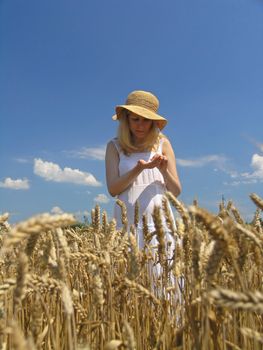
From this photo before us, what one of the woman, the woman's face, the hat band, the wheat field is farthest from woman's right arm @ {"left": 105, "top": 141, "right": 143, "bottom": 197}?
the wheat field

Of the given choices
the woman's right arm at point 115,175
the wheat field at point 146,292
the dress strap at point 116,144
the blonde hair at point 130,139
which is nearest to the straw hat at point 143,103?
the blonde hair at point 130,139

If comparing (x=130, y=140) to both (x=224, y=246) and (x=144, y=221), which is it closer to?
(x=144, y=221)

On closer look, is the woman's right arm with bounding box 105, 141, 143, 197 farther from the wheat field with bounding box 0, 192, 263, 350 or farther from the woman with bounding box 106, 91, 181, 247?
the wheat field with bounding box 0, 192, 263, 350

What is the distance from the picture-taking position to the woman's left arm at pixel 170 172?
3528mm

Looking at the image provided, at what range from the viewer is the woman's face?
3680 mm

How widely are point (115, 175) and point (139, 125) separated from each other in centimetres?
49

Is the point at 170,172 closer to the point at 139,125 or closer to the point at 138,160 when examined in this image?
the point at 138,160

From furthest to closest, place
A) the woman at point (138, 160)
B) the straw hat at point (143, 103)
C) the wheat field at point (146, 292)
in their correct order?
the straw hat at point (143, 103)
the woman at point (138, 160)
the wheat field at point (146, 292)

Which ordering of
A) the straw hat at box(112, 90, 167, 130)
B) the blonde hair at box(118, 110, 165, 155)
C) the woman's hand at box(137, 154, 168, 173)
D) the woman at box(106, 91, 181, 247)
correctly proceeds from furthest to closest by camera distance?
1. the straw hat at box(112, 90, 167, 130)
2. the blonde hair at box(118, 110, 165, 155)
3. the woman at box(106, 91, 181, 247)
4. the woman's hand at box(137, 154, 168, 173)

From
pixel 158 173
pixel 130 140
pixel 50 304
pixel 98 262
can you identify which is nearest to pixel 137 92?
pixel 130 140

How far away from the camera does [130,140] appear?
3.77 meters

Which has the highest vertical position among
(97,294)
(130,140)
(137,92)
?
(137,92)

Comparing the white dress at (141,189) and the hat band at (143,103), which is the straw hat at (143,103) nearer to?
the hat band at (143,103)

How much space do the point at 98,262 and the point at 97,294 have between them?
0.27m
